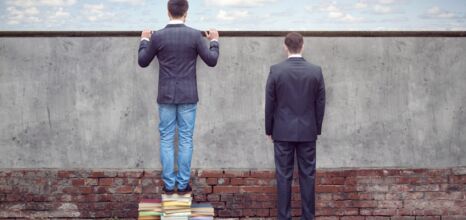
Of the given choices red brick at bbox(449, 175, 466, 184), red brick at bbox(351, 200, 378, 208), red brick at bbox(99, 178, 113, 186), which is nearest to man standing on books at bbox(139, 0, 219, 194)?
red brick at bbox(99, 178, 113, 186)

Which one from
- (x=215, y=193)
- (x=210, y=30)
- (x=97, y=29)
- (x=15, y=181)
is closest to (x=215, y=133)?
(x=215, y=193)

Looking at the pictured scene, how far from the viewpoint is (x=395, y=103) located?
220 inches

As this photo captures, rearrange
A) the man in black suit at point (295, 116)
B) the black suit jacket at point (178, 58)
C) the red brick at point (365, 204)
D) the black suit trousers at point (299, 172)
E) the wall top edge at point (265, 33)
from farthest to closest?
the red brick at point (365, 204)
the wall top edge at point (265, 33)
the black suit trousers at point (299, 172)
the man in black suit at point (295, 116)
the black suit jacket at point (178, 58)

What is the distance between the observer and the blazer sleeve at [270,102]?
16.5 ft

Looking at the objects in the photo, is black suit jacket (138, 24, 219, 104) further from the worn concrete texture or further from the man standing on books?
the worn concrete texture

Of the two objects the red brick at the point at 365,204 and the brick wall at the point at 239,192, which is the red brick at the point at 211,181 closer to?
the brick wall at the point at 239,192

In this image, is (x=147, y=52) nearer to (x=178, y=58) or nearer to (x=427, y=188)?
(x=178, y=58)

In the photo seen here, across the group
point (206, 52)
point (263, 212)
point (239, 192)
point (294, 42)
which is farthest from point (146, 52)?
point (263, 212)

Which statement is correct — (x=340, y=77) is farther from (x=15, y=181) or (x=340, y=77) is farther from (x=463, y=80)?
(x=15, y=181)

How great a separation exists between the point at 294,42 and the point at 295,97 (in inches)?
18.6

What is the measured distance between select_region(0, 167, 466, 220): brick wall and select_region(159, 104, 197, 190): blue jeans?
0.56 metres

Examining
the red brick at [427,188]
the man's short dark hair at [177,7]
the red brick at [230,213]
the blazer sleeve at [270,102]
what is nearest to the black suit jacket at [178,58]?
the man's short dark hair at [177,7]

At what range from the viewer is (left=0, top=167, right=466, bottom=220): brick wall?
18.0 feet

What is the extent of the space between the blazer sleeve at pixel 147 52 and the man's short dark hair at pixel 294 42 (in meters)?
1.14
